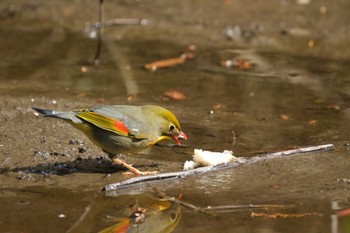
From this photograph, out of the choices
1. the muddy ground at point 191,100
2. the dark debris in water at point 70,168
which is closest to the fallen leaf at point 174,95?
the muddy ground at point 191,100

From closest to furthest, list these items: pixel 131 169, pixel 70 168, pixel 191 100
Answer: pixel 131 169 < pixel 70 168 < pixel 191 100

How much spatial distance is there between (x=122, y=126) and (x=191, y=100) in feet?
8.13

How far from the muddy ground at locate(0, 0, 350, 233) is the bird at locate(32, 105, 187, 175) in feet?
0.86

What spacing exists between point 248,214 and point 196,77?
4.33m

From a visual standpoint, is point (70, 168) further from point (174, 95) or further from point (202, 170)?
point (174, 95)

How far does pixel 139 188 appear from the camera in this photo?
22.3ft

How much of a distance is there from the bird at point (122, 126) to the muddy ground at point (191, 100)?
0.86 feet

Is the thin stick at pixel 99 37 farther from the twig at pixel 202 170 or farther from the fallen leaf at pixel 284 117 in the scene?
the twig at pixel 202 170

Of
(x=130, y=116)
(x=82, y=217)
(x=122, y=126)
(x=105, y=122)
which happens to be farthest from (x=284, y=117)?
(x=82, y=217)

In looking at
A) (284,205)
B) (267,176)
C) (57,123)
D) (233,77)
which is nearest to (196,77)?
(233,77)

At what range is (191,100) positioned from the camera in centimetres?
955

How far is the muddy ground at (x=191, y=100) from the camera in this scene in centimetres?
656

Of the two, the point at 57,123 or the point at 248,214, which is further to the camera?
the point at 57,123

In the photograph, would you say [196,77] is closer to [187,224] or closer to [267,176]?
[267,176]
